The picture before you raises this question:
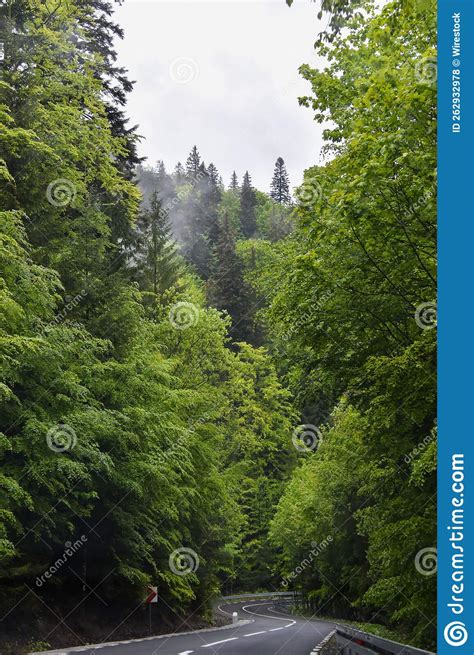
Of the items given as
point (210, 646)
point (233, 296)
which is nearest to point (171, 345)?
point (210, 646)

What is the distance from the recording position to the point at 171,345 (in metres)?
35.3

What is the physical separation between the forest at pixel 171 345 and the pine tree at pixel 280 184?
425 ft

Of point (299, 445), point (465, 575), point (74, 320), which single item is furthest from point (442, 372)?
point (299, 445)

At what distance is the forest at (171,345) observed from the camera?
1236cm

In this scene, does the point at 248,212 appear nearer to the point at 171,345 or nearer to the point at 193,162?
the point at 193,162

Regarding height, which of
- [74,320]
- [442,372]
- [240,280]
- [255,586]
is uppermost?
→ [240,280]

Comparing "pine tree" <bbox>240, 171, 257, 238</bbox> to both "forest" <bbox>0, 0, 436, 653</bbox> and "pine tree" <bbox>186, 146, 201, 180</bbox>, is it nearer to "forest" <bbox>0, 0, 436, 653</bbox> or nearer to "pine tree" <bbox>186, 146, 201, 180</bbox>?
"pine tree" <bbox>186, 146, 201, 180</bbox>

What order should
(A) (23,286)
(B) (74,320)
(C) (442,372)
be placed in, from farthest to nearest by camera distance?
(B) (74,320) → (A) (23,286) → (C) (442,372)

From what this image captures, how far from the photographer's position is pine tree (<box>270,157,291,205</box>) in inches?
6388

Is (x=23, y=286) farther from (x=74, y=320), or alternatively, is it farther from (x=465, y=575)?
(x=465, y=575)

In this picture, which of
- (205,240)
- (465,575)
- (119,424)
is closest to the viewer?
(465,575)

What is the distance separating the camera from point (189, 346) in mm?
35656

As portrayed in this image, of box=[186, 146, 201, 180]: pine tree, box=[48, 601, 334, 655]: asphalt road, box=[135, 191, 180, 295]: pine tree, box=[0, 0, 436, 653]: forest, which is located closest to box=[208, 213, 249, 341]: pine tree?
box=[135, 191, 180, 295]: pine tree

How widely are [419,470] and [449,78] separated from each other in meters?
5.82
